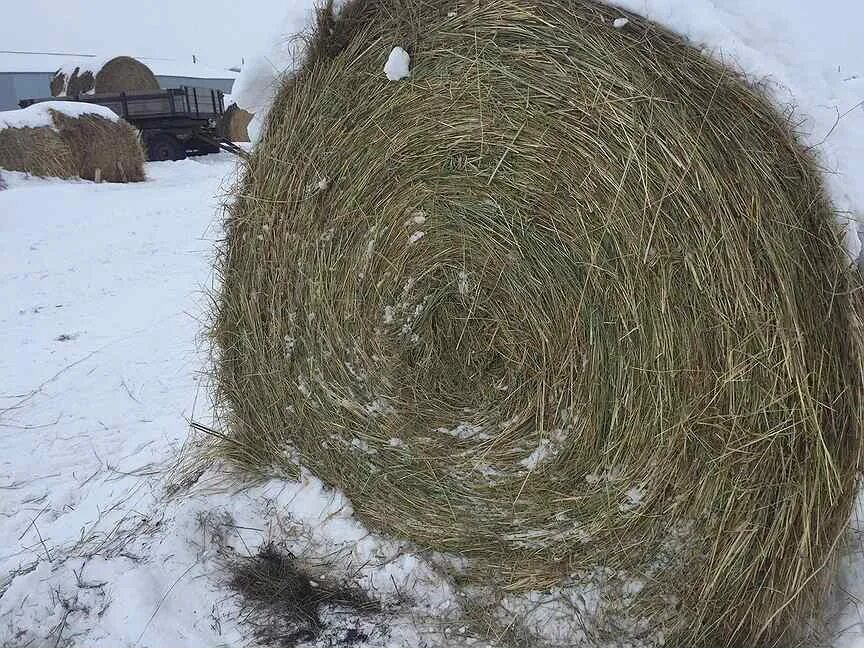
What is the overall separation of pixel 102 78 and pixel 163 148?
4.91m

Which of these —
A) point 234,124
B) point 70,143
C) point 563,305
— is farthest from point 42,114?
point 563,305

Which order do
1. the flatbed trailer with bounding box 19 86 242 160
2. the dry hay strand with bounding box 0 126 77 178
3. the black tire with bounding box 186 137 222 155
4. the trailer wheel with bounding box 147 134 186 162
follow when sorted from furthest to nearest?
the black tire with bounding box 186 137 222 155 → the trailer wheel with bounding box 147 134 186 162 → the flatbed trailer with bounding box 19 86 242 160 → the dry hay strand with bounding box 0 126 77 178

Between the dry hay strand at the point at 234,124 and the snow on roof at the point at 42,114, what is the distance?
17.8 feet

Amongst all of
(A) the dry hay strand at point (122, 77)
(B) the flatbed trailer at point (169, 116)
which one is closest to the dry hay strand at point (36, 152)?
(B) the flatbed trailer at point (169, 116)

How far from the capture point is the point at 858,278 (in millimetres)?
1829

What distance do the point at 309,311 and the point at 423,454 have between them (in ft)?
2.42

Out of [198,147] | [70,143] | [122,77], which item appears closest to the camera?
[70,143]

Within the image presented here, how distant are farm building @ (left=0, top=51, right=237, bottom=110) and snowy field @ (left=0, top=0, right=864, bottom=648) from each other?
31201mm

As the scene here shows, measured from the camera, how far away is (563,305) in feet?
7.18

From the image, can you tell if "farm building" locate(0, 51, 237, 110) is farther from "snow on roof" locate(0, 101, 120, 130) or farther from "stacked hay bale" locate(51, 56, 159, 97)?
"snow on roof" locate(0, 101, 120, 130)

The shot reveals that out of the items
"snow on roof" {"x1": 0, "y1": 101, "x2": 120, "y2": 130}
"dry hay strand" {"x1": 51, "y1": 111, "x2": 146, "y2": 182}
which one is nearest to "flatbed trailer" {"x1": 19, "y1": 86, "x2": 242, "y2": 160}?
"dry hay strand" {"x1": 51, "y1": 111, "x2": 146, "y2": 182}

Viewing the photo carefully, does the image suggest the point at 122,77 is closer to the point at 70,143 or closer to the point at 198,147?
the point at 198,147

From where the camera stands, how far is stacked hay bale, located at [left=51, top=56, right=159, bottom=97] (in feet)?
65.9

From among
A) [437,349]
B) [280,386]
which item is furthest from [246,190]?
[437,349]
